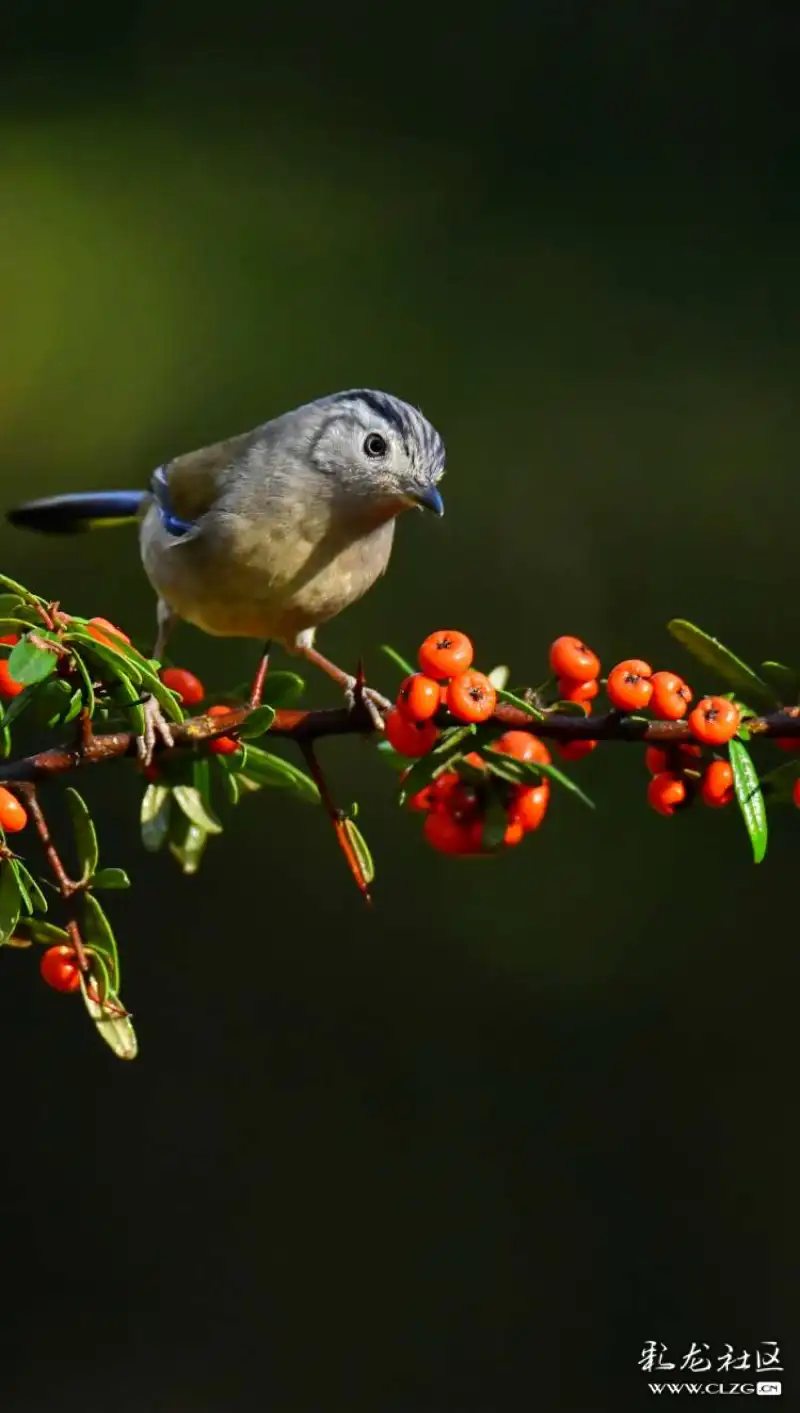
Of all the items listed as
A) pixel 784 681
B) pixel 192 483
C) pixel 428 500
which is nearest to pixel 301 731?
pixel 784 681

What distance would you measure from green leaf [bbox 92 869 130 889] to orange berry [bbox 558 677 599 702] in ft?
1.64

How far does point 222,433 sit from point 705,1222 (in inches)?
110

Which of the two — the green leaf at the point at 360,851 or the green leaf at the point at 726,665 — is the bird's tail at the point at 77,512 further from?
the green leaf at the point at 726,665

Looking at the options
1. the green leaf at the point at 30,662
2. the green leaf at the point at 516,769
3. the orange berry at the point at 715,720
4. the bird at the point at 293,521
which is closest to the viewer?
the green leaf at the point at 30,662

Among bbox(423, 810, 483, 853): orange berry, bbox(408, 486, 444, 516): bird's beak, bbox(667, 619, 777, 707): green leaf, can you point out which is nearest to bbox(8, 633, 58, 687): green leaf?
bbox(423, 810, 483, 853): orange berry

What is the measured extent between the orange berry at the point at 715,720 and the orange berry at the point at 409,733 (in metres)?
0.26

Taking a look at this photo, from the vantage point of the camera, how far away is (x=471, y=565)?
5.45m

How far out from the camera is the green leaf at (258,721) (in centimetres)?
174

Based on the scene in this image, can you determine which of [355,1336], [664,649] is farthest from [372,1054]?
[664,649]

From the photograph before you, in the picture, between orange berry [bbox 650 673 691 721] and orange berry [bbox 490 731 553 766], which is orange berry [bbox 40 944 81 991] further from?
orange berry [bbox 650 673 691 721]

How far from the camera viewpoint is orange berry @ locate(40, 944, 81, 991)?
1756 mm

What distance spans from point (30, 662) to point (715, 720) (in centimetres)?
65

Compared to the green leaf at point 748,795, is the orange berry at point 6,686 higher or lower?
higher

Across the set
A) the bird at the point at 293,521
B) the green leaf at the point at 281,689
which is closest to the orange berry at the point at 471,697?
the green leaf at the point at 281,689
